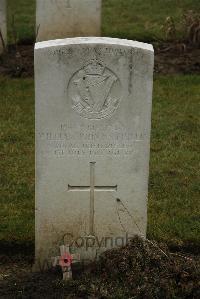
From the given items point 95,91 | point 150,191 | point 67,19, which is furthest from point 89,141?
point 67,19

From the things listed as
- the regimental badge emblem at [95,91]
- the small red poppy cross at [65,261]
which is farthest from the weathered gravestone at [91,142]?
the small red poppy cross at [65,261]

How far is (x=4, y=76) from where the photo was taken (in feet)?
35.9

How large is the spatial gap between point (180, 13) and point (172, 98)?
13.7ft

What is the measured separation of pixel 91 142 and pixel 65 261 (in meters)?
0.86

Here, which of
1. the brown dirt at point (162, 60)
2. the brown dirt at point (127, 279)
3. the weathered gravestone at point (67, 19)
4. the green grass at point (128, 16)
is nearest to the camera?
the brown dirt at point (127, 279)

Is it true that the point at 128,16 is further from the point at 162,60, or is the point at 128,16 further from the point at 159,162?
the point at 159,162

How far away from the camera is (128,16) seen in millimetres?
13906

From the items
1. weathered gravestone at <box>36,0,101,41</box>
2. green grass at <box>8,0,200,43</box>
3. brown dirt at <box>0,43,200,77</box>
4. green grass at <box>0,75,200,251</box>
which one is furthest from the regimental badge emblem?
green grass at <box>8,0,200,43</box>

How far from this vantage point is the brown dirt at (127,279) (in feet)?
18.1

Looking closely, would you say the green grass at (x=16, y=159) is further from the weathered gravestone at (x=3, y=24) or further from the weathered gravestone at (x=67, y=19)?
the weathered gravestone at (x=67, y=19)

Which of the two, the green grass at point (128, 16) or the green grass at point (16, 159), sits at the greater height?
the green grass at point (128, 16)

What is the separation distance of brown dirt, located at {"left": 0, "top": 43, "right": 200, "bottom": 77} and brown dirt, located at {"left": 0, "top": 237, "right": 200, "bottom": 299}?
18.2 feet

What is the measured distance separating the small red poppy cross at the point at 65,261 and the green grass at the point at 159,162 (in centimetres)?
61

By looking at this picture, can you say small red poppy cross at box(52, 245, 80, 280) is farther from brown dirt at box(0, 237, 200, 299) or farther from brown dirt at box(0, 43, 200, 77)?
brown dirt at box(0, 43, 200, 77)
